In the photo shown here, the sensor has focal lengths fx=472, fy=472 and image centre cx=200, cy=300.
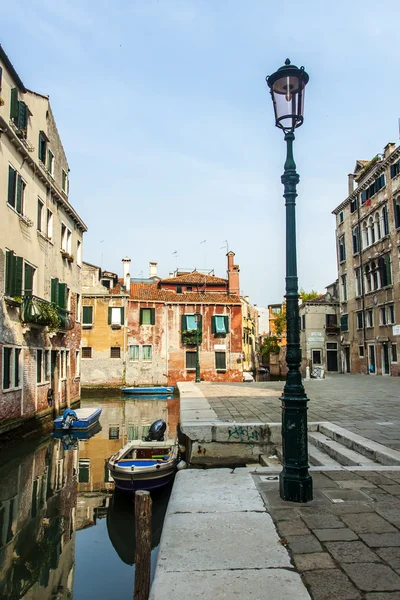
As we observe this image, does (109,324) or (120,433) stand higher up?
(109,324)

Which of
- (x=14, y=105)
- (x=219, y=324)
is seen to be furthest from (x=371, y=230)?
(x=14, y=105)

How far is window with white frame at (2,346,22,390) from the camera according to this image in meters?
13.2

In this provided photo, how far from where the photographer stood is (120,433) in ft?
54.6

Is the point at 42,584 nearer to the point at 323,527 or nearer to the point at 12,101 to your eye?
the point at 323,527

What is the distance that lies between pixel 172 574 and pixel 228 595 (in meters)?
0.44

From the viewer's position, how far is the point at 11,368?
13.6 meters

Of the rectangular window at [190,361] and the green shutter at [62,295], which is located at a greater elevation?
the green shutter at [62,295]

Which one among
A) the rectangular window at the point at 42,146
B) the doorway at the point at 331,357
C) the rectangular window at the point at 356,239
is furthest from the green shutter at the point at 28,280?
the doorway at the point at 331,357

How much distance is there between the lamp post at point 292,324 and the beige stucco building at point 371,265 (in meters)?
22.8

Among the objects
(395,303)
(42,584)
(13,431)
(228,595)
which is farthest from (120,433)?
(395,303)

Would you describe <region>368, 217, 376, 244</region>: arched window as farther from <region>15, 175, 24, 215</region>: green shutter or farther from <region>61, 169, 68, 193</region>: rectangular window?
<region>15, 175, 24, 215</region>: green shutter

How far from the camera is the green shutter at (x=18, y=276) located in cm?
1374

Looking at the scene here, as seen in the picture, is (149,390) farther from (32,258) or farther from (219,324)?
(32,258)

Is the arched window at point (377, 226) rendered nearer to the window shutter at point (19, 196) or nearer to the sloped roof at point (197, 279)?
the sloped roof at point (197, 279)
